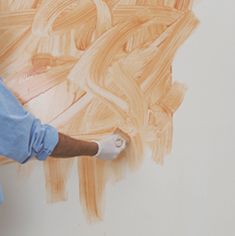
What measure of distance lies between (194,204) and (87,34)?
448mm

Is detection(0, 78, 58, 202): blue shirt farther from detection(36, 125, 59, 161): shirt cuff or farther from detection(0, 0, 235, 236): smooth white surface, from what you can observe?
detection(0, 0, 235, 236): smooth white surface

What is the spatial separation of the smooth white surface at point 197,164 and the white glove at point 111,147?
0.19 feet

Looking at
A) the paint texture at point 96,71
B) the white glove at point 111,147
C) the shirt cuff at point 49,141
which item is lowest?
the white glove at point 111,147

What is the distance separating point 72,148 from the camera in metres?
0.98

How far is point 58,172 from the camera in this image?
1094 millimetres

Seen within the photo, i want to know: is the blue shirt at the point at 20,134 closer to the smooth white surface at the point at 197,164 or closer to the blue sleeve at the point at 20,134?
the blue sleeve at the point at 20,134

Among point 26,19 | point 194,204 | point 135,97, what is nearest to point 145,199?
point 194,204

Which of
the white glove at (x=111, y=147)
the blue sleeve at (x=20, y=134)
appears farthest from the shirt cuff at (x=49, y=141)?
the white glove at (x=111, y=147)

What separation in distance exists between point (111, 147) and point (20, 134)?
0.20 meters

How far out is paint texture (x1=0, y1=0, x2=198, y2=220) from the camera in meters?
0.96

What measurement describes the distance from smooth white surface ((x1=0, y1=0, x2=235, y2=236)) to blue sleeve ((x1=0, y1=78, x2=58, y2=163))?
183mm

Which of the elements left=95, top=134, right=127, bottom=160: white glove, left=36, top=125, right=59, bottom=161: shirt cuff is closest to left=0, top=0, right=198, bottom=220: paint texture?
left=95, top=134, right=127, bottom=160: white glove

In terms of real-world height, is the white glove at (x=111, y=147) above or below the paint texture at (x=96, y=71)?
below

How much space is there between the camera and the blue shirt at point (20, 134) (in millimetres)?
921
